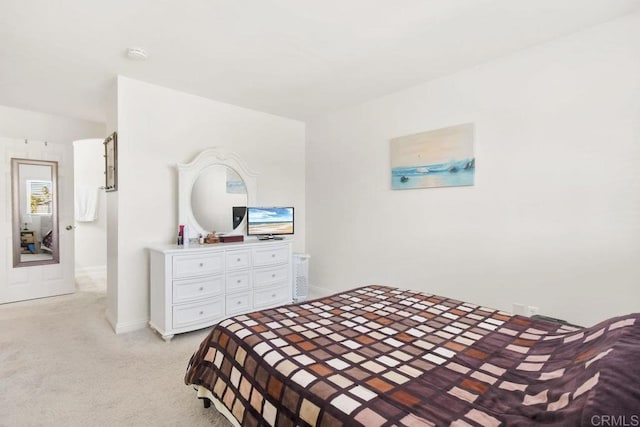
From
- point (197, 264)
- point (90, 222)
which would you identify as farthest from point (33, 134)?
point (197, 264)

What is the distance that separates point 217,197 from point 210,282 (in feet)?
3.50

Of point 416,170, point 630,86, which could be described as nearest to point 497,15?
point 630,86

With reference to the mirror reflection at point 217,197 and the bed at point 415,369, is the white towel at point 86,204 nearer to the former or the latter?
the mirror reflection at point 217,197

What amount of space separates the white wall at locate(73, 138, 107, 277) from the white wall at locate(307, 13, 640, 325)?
5.64 m

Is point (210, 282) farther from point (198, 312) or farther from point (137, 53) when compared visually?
point (137, 53)

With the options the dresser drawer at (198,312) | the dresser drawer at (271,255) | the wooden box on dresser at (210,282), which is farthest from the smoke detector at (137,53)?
the dresser drawer at (198,312)

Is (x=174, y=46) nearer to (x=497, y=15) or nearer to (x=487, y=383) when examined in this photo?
(x=497, y=15)

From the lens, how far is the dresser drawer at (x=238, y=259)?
323 centimetres

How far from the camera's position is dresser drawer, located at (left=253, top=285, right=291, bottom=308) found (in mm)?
3477

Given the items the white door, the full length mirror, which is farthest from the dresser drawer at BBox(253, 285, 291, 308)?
the full length mirror

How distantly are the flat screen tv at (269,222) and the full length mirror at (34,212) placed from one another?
2.98 meters

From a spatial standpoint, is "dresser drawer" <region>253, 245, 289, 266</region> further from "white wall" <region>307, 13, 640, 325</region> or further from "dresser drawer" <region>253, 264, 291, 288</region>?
"white wall" <region>307, 13, 640, 325</region>

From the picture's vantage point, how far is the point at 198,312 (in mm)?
2988

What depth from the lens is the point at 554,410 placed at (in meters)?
0.90
